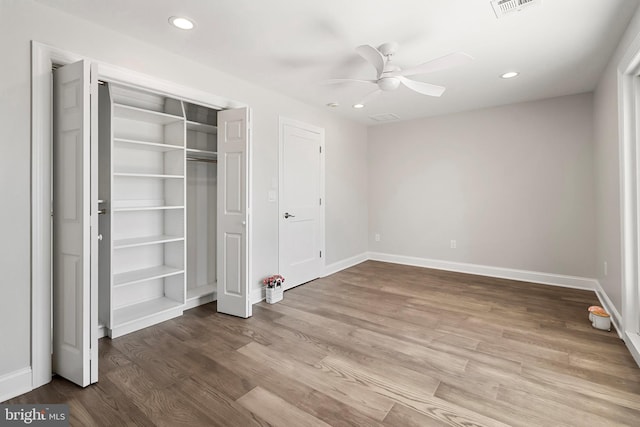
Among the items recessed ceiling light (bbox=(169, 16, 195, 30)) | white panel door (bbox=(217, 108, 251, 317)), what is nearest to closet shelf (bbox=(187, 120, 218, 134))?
white panel door (bbox=(217, 108, 251, 317))

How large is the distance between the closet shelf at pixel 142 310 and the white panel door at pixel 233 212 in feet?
1.77

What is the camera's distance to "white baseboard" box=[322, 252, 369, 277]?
5.09 metres

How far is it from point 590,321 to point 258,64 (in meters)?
4.24

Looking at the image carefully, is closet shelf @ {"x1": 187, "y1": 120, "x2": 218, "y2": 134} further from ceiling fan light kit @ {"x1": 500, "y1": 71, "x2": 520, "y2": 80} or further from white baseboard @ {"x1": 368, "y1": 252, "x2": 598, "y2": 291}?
white baseboard @ {"x1": 368, "y1": 252, "x2": 598, "y2": 291}

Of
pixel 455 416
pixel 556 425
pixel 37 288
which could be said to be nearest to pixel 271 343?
pixel 455 416

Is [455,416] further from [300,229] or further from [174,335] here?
[300,229]

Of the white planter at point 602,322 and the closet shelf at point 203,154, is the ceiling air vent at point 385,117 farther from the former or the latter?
the white planter at point 602,322

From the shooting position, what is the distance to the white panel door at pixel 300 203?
13.9 feet

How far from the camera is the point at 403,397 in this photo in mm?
1964

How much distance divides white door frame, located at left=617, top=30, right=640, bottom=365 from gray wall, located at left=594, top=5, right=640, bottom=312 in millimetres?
166

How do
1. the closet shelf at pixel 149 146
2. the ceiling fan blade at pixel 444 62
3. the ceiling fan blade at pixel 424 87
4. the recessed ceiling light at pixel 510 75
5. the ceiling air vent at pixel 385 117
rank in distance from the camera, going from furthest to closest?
the ceiling air vent at pixel 385 117, the recessed ceiling light at pixel 510 75, the closet shelf at pixel 149 146, the ceiling fan blade at pixel 424 87, the ceiling fan blade at pixel 444 62

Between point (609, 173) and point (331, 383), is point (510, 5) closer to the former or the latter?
point (609, 173)

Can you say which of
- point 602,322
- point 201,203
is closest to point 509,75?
point 602,322

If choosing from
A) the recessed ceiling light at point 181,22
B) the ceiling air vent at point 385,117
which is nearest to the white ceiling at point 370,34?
the recessed ceiling light at point 181,22
